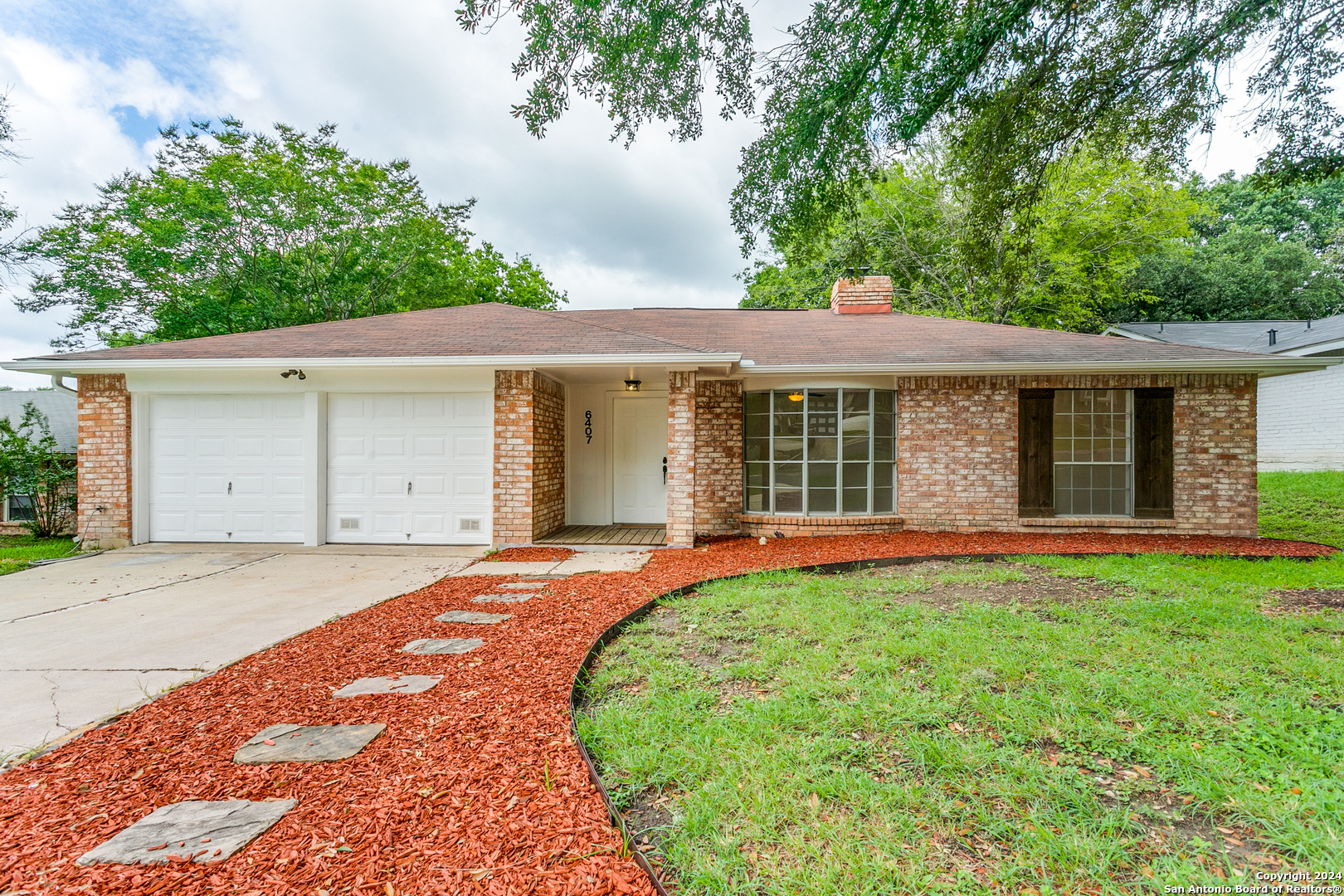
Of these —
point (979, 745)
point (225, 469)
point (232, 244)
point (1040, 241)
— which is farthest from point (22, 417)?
point (1040, 241)

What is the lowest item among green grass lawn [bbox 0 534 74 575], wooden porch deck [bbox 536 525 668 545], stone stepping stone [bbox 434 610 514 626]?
green grass lawn [bbox 0 534 74 575]

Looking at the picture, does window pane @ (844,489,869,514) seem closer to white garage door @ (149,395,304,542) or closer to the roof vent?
the roof vent

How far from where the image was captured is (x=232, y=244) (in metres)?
15.8

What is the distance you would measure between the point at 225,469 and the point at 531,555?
14.8ft

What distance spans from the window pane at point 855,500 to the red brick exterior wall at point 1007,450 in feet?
1.65

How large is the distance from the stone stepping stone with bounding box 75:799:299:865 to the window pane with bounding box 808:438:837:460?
688 centimetres

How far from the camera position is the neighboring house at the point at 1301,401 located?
13.0m

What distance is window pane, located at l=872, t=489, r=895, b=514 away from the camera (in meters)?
8.07

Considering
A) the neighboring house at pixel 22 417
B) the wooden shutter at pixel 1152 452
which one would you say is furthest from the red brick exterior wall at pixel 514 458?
the wooden shutter at pixel 1152 452

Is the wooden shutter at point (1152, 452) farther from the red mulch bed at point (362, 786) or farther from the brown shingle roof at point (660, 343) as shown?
the red mulch bed at point (362, 786)

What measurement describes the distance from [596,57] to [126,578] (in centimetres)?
713

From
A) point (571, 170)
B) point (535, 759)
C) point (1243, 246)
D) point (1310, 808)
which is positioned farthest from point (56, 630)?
point (1243, 246)

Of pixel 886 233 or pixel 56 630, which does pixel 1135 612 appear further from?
pixel 886 233

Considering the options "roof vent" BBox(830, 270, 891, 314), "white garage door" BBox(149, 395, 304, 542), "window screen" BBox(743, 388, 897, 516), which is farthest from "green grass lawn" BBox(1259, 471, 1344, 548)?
"white garage door" BBox(149, 395, 304, 542)
